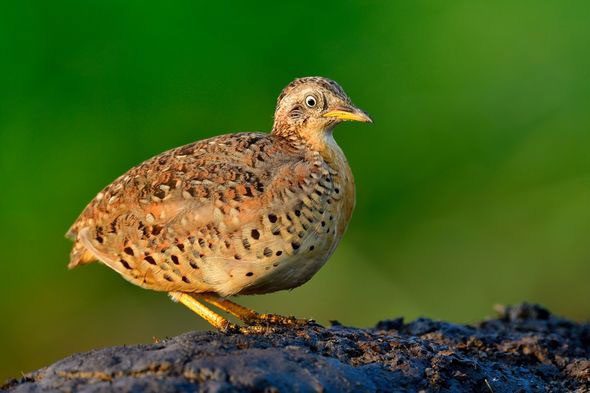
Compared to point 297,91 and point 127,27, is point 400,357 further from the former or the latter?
point 127,27

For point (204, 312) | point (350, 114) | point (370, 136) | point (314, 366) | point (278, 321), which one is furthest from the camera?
point (370, 136)

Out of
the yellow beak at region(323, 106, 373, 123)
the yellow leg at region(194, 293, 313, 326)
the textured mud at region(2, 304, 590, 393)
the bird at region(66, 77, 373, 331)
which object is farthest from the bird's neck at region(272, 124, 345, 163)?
the textured mud at region(2, 304, 590, 393)

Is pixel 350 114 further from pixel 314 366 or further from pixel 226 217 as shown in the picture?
pixel 314 366

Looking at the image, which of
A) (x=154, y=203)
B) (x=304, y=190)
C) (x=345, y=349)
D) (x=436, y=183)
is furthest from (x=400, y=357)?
(x=436, y=183)

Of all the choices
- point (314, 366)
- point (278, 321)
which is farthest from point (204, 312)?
point (314, 366)

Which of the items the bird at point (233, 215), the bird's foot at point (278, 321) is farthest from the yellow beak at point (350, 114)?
the bird's foot at point (278, 321)

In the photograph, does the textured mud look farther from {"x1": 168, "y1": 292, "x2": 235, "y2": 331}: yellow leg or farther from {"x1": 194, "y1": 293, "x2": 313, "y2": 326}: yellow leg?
{"x1": 168, "y1": 292, "x2": 235, "y2": 331}: yellow leg

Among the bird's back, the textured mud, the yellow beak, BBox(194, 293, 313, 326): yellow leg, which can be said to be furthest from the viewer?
the yellow beak
